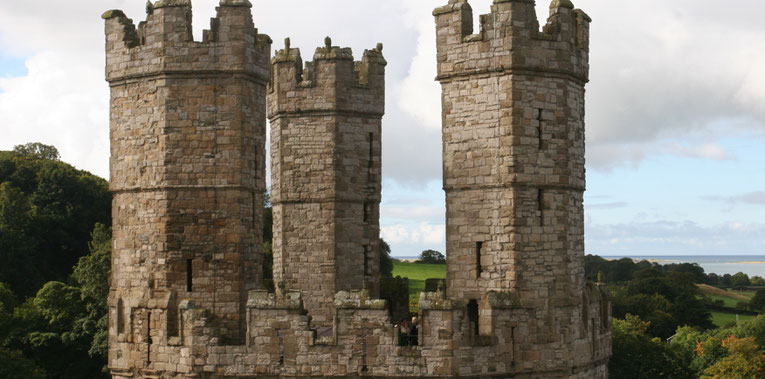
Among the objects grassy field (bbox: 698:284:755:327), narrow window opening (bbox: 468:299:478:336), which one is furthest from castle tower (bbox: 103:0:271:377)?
grassy field (bbox: 698:284:755:327)

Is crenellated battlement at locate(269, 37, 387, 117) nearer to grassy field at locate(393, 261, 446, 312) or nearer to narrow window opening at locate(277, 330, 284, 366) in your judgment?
narrow window opening at locate(277, 330, 284, 366)

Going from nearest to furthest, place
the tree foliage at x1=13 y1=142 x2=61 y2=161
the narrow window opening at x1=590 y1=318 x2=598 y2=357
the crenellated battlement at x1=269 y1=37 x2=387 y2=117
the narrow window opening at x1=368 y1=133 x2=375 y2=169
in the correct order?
the narrow window opening at x1=590 y1=318 x2=598 y2=357, the crenellated battlement at x1=269 y1=37 x2=387 y2=117, the narrow window opening at x1=368 y1=133 x2=375 y2=169, the tree foliage at x1=13 y1=142 x2=61 y2=161

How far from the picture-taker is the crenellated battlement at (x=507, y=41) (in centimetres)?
1833

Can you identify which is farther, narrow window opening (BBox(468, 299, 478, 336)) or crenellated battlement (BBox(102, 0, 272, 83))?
crenellated battlement (BBox(102, 0, 272, 83))

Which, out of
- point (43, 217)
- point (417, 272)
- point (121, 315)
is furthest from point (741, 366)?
point (417, 272)

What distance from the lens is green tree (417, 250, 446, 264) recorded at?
98.1 m

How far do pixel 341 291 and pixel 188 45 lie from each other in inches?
235

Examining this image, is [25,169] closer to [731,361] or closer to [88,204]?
[88,204]

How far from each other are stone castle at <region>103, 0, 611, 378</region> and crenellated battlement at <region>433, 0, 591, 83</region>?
0.03m

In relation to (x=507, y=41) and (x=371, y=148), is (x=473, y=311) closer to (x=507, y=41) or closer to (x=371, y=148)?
(x=507, y=41)

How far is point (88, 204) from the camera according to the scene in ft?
179

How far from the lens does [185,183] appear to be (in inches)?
730

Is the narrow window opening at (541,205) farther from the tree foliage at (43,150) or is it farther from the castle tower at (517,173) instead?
the tree foliage at (43,150)

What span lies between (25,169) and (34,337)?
20053 millimetres
